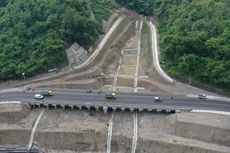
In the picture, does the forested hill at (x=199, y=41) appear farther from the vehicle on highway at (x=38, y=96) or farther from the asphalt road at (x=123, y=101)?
the vehicle on highway at (x=38, y=96)

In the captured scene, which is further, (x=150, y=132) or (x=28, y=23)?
(x=28, y=23)

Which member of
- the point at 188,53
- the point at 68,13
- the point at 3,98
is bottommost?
the point at 3,98

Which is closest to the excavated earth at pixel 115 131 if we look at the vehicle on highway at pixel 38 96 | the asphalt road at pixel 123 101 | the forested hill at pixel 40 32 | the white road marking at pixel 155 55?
the asphalt road at pixel 123 101

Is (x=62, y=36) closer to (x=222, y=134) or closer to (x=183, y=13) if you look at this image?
(x=183, y=13)

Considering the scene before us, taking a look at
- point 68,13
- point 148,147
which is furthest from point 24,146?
point 68,13

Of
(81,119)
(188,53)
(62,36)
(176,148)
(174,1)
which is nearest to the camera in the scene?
(176,148)

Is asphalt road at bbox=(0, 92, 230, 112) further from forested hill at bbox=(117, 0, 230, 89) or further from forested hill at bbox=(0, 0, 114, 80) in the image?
forested hill at bbox=(0, 0, 114, 80)
